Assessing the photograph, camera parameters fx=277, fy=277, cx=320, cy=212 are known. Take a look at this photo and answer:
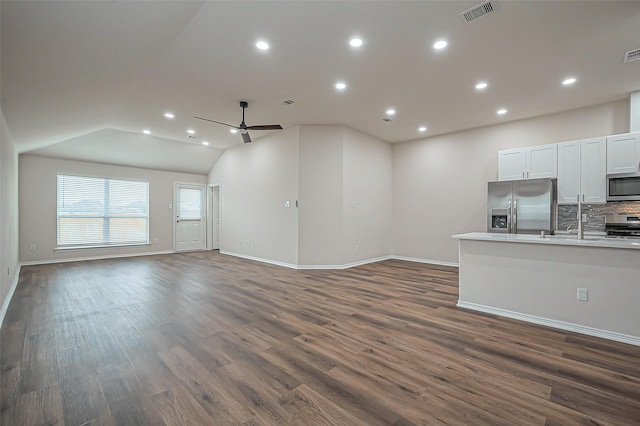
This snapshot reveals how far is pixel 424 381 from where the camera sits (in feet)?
6.57

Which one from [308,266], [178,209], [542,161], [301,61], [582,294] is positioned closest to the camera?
[582,294]

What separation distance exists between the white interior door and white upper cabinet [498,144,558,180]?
8.41 metres

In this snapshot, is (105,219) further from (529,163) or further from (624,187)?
(624,187)

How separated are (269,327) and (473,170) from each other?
18.0 ft

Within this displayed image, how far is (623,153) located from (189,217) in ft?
32.9

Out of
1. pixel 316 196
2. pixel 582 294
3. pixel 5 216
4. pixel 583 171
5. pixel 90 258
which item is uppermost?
pixel 583 171

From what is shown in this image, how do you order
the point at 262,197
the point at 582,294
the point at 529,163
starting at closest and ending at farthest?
1. the point at 582,294
2. the point at 529,163
3. the point at 262,197

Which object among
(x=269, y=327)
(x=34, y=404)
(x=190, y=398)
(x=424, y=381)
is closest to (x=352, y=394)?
(x=424, y=381)

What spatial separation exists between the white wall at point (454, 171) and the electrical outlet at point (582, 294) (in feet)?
10.8

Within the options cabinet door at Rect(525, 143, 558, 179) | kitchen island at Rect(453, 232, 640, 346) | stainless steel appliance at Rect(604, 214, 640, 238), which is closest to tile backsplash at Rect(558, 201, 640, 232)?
stainless steel appliance at Rect(604, 214, 640, 238)

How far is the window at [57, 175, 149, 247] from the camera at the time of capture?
6887mm

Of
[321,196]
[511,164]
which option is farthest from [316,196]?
[511,164]

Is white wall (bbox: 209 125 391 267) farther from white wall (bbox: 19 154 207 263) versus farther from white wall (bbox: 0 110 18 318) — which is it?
white wall (bbox: 0 110 18 318)

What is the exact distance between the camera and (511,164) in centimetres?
529
